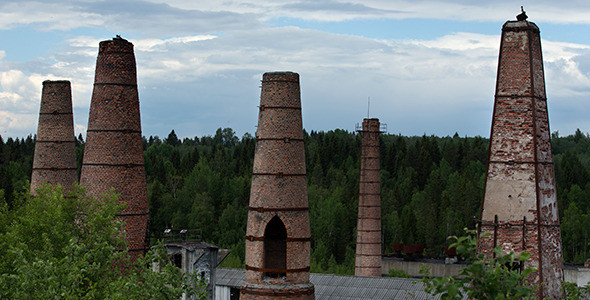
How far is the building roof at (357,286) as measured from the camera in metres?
24.8

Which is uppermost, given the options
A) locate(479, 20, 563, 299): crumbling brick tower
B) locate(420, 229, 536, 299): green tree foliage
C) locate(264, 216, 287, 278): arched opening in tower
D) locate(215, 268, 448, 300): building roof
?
locate(479, 20, 563, 299): crumbling brick tower

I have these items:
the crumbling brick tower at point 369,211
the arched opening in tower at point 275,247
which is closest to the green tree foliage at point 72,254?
the arched opening in tower at point 275,247

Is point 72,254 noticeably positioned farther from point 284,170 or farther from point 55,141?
point 55,141

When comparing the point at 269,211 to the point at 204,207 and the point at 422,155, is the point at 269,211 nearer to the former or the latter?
the point at 204,207

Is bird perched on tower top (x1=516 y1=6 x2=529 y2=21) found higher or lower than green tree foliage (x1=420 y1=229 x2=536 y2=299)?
higher

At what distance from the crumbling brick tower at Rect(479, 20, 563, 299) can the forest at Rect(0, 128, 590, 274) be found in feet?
119

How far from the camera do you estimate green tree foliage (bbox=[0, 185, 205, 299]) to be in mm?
10914

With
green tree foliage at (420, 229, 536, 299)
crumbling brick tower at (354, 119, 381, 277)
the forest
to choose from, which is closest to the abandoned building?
crumbling brick tower at (354, 119, 381, 277)

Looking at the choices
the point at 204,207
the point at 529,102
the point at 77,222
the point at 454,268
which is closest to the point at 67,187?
the point at 77,222

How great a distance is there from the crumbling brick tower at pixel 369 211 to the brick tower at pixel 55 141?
14829 millimetres

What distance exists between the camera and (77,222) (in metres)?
18.8

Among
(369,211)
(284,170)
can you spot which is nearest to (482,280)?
(284,170)

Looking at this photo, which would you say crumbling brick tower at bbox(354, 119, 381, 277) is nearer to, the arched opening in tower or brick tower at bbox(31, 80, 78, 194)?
the arched opening in tower

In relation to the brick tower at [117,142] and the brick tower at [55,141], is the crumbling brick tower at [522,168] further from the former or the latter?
the brick tower at [55,141]
